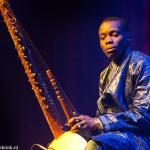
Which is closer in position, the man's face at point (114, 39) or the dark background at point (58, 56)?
the man's face at point (114, 39)

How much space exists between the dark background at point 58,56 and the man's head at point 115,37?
0.79 meters

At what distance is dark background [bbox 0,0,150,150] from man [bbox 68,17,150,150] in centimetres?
69

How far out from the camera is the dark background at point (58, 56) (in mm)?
3094

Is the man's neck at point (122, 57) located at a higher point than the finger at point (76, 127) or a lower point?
higher

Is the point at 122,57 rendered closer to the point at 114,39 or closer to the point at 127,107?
the point at 114,39

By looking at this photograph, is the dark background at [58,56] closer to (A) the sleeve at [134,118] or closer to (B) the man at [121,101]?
(B) the man at [121,101]

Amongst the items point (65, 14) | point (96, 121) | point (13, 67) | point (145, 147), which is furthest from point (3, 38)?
point (145, 147)

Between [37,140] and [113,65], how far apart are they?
3.49 feet

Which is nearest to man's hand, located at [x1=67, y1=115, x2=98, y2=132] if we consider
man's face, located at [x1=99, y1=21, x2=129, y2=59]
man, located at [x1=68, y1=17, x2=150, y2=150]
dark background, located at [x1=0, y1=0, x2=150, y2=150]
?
man, located at [x1=68, y1=17, x2=150, y2=150]

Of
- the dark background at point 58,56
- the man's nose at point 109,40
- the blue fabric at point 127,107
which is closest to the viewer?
the blue fabric at point 127,107

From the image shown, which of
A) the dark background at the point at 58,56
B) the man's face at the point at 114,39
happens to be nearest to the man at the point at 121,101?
the man's face at the point at 114,39

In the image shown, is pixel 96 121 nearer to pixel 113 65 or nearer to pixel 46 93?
pixel 46 93

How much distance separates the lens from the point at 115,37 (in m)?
2.28

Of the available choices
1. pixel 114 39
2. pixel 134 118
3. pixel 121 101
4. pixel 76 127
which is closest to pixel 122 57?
pixel 114 39
